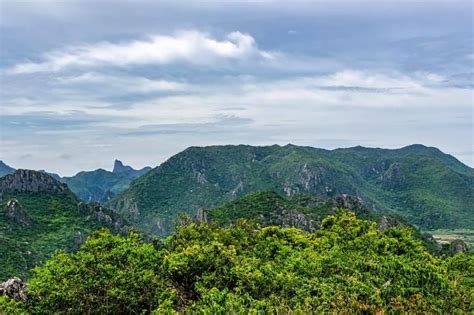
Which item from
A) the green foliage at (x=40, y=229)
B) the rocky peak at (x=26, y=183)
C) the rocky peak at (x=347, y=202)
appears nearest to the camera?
the green foliage at (x=40, y=229)

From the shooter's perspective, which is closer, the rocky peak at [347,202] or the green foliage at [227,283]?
the green foliage at [227,283]

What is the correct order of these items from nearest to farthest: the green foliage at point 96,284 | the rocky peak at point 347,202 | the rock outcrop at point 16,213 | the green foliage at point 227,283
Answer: the green foliage at point 227,283, the green foliage at point 96,284, the rock outcrop at point 16,213, the rocky peak at point 347,202

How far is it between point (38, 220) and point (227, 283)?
4912 inches

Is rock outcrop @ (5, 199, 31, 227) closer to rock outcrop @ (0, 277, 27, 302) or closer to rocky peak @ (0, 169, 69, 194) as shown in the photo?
rocky peak @ (0, 169, 69, 194)

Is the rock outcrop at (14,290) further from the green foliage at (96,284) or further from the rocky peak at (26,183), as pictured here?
the rocky peak at (26,183)

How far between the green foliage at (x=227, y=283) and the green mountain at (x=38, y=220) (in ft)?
214

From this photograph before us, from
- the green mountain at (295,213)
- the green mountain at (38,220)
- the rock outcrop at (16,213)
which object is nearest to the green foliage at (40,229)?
the green mountain at (38,220)

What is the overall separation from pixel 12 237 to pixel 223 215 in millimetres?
57331

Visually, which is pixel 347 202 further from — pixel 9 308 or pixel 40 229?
pixel 9 308

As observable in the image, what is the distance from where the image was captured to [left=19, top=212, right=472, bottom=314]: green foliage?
29297mm

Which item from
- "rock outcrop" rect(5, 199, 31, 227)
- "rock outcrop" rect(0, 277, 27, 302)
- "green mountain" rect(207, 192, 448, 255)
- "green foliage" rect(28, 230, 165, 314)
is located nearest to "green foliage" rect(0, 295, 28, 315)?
"green foliage" rect(28, 230, 165, 314)

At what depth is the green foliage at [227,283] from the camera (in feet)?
96.1

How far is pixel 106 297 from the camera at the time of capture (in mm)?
32688

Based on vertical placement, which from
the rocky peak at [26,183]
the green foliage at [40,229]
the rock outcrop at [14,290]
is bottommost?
the green foliage at [40,229]
